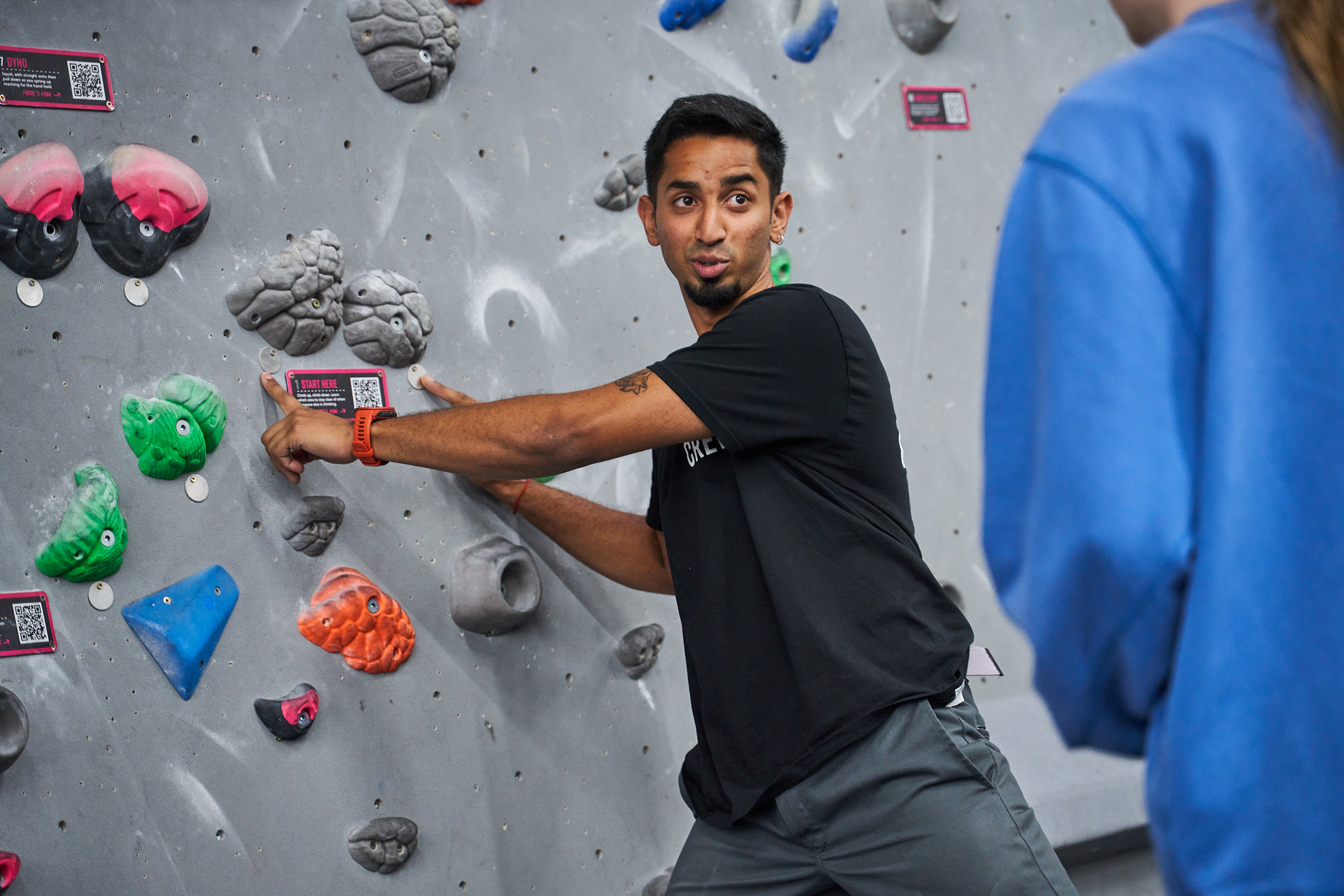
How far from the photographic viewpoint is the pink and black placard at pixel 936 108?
8.13 feet

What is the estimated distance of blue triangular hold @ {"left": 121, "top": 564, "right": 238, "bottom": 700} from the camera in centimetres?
158

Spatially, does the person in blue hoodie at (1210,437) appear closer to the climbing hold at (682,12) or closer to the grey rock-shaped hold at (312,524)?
the grey rock-shaped hold at (312,524)

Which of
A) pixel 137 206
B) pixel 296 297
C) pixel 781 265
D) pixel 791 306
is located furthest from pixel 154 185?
pixel 781 265

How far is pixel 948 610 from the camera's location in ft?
5.01

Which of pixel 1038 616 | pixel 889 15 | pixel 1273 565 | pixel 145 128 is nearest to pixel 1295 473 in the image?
pixel 1273 565

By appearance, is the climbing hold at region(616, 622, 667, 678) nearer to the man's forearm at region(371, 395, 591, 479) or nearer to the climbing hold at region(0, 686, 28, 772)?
the man's forearm at region(371, 395, 591, 479)

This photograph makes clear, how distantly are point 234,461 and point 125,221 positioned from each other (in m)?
0.38

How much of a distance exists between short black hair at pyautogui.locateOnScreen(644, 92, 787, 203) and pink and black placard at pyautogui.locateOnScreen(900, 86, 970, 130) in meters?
0.86

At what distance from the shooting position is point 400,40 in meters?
1.83

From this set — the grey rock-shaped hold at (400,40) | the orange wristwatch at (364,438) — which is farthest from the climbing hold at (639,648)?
the grey rock-shaped hold at (400,40)

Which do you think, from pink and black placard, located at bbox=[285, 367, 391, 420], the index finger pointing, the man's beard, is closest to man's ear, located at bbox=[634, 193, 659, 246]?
the man's beard

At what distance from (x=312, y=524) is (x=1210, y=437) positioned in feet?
4.69

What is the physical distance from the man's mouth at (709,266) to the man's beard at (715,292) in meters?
0.01

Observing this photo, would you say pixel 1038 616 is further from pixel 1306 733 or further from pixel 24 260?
pixel 24 260
